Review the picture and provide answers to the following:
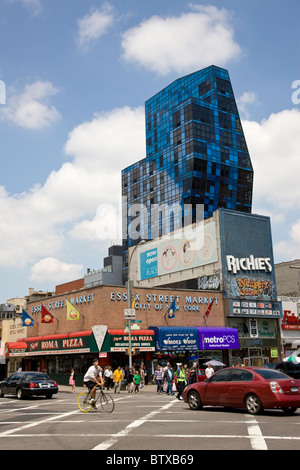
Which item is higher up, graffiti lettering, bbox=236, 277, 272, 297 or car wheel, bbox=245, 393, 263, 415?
graffiti lettering, bbox=236, 277, 272, 297

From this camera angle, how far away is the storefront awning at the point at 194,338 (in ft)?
124

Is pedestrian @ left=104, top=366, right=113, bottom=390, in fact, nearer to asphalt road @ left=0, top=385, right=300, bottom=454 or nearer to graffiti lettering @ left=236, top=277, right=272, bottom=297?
asphalt road @ left=0, top=385, right=300, bottom=454

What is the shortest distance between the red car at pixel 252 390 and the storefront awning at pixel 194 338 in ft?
70.3

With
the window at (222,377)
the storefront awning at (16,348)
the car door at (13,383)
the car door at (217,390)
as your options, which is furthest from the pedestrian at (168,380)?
the storefront awning at (16,348)

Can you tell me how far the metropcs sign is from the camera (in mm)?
44562

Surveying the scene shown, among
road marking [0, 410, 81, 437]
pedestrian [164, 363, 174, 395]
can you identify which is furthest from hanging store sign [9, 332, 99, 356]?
road marking [0, 410, 81, 437]

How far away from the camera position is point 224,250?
4438 centimetres

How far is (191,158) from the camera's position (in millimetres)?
128000

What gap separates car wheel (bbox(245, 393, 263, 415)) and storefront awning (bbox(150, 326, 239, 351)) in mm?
23250

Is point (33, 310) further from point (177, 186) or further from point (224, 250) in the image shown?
point (177, 186)

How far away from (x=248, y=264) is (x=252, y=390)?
105 ft

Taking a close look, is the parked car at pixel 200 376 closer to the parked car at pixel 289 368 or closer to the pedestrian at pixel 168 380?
the pedestrian at pixel 168 380

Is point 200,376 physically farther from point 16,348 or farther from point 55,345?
point 16,348
